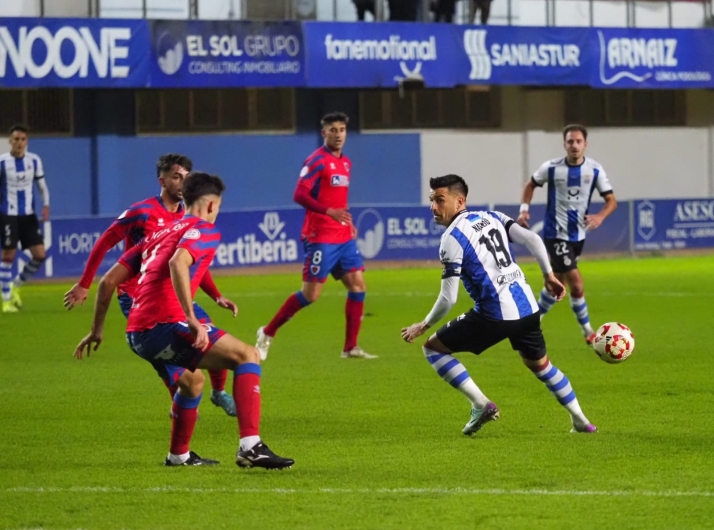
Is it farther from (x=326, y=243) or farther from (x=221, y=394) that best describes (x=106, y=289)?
(x=326, y=243)

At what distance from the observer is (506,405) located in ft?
32.1

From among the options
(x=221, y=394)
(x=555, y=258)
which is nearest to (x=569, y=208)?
(x=555, y=258)

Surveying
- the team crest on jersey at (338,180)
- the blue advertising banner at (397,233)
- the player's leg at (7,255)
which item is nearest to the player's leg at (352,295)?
the team crest on jersey at (338,180)

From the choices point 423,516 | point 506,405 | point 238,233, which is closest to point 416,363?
point 506,405

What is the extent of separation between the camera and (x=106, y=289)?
7.62 metres

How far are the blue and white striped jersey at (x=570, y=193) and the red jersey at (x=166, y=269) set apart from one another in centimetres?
714

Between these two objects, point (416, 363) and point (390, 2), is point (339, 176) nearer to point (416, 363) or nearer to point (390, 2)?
point (416, 363)

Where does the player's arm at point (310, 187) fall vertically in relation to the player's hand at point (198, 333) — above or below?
above

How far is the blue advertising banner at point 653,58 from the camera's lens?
30.9m

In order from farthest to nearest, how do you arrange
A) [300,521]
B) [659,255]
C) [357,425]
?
[659,255] < [357,425] < [300,521]

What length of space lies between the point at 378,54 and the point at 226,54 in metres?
A: 3.32

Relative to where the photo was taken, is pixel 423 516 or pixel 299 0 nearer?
pixel 423 516

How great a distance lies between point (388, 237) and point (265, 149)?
15.2 ft

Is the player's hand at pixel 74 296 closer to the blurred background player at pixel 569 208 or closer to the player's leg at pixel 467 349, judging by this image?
the player's leg at pixel 467 349
